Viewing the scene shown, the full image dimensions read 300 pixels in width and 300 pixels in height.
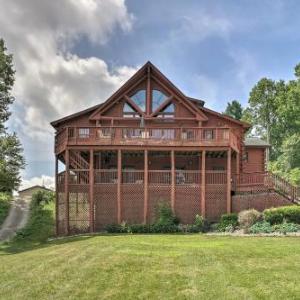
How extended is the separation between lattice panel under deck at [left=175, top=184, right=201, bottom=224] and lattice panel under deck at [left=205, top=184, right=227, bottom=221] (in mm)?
500

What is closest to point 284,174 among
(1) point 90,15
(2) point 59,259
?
(1) point 90,15

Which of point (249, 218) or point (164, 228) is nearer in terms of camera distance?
point (249, 218)

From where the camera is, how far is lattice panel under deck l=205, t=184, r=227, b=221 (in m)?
24.8

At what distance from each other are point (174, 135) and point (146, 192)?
367 centimetres

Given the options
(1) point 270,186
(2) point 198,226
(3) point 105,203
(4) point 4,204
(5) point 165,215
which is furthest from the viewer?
(4) point 4,204

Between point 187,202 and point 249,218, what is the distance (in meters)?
3.85

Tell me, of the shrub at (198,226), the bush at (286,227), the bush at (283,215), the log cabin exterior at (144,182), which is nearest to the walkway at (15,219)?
the log cabin exterior at (144,182)

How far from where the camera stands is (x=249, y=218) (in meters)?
22.2

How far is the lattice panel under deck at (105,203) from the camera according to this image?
81.5 feet

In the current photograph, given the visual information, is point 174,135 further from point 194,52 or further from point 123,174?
point 194,52

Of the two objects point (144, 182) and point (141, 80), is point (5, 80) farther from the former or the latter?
point (144, 182)

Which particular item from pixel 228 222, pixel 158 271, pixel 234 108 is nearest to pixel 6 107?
pixel 228 222

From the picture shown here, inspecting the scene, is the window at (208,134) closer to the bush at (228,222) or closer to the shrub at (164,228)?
the bush at (228,222)

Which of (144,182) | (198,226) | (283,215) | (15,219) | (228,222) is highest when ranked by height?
(144,182)
